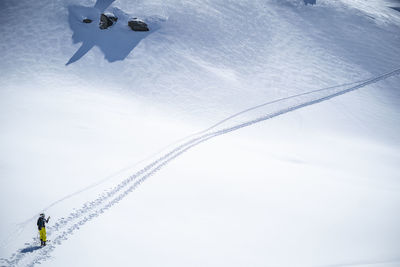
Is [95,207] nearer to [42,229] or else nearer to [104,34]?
[42,229]

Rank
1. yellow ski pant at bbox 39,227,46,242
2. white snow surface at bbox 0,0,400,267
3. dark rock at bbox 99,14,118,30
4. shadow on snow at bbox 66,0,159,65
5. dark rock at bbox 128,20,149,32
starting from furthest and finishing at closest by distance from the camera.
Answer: dark rock at bbox 128,20,149,32
dark rock at bbox 99,14,118,30
shadow on snow at bbox 66,0,159,65
white snow surface at bbox 0,0,400,267
yellow ski pant at bbox 39,227,46,242

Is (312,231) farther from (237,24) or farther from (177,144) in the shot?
(237,24)

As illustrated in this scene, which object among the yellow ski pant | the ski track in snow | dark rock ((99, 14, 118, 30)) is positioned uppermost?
dark rock ((99, 14, 118, 30))

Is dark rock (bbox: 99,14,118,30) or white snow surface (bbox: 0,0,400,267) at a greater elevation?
dark rock (bbox: 99,14,118,30)

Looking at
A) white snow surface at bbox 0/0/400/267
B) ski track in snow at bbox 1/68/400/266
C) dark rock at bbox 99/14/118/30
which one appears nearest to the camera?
ski track in snow at bbox 1/68/400/266

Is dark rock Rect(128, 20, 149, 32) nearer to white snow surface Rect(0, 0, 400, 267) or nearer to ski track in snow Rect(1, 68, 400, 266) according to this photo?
white snow surface Rect(0, 0, 400, 267)

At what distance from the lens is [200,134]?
2453cm

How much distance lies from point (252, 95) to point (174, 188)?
1971cm

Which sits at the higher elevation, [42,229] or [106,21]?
[106,21]

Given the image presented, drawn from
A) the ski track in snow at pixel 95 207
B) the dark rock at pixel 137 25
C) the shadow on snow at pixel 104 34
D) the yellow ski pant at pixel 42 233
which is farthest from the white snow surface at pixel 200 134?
the dark rock at pixel 137 25

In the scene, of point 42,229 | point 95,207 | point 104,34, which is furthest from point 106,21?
point 42,229

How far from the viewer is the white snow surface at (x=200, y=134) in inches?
498

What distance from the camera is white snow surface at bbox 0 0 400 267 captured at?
12.6 m

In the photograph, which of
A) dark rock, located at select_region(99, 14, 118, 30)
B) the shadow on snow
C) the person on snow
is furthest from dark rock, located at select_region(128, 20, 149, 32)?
the person on snow
